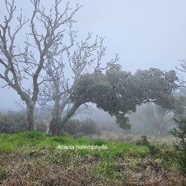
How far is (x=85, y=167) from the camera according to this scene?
9.70 metres

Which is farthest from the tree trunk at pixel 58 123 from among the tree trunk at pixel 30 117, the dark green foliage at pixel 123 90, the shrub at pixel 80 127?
the shrub at pixel 80 127

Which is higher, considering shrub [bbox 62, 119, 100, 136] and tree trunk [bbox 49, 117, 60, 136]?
shrub [bbox 62, 119, 100, 136]

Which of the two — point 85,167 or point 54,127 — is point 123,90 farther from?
point 85,167

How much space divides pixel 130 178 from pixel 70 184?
193 centimetres

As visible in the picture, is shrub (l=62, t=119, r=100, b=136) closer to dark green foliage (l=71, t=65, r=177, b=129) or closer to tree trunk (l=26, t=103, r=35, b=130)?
dark green foliage (l=71, t=65, r=177, b=129)

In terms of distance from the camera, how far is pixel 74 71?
34125 millimetres

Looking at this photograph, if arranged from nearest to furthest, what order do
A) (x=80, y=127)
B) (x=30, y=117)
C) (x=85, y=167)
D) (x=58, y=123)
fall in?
1. (x=85, y=167)
2. (x=30, y=117)
3. (x=58, y=123)
4. (x=80, y=127)

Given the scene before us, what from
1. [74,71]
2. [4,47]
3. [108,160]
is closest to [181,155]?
[108,160]

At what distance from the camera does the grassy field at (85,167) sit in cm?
813

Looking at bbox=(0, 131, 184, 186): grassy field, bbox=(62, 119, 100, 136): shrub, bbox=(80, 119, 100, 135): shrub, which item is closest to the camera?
bbox=(0, 131, 184, 186): grassy field

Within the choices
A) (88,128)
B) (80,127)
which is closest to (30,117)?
(80,127)

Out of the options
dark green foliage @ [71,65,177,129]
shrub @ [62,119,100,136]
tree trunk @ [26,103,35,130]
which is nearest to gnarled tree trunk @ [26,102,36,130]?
tree trunk @ [26,103,35,130]

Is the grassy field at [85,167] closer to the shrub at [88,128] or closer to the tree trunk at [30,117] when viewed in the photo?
the tree trunk at [30,117]

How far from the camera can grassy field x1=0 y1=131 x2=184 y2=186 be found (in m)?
8.13
